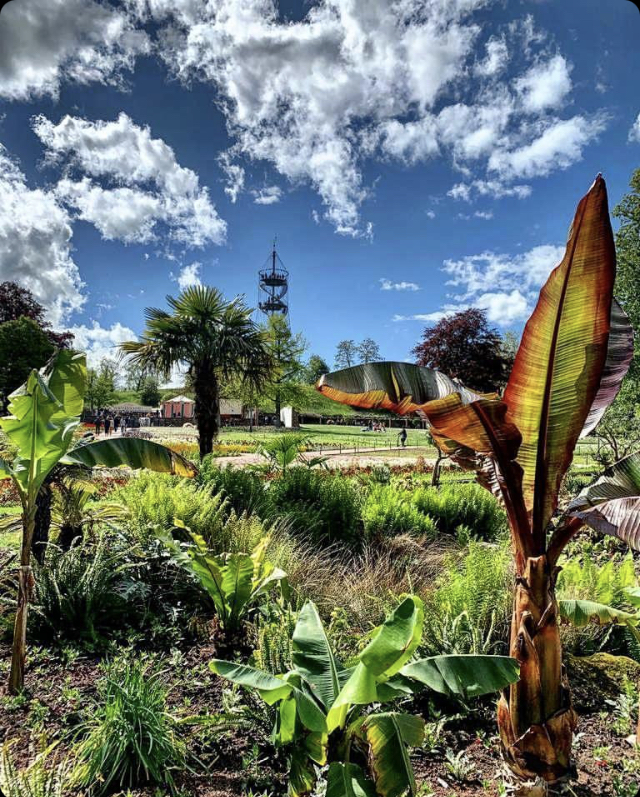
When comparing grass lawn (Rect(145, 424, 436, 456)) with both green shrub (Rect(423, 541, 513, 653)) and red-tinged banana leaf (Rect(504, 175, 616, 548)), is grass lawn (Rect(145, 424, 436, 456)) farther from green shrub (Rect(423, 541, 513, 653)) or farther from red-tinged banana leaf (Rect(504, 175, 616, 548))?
red-tinged banana leaf (Rect(504, 175, 616, 548))

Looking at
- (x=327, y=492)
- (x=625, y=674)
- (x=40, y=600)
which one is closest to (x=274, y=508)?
(x=327, y=492)

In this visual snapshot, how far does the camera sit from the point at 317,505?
846cm

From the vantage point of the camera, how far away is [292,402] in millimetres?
42812

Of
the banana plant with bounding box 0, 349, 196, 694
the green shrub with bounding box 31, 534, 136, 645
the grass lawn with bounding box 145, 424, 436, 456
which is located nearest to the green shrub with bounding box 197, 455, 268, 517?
the green shrub with bounding box 31, 534, 136, 645

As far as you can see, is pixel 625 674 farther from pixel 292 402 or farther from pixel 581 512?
pixel 292 402

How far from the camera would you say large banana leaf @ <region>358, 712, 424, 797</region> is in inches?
75.8

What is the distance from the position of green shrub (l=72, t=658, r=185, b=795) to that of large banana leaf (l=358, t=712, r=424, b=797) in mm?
1126

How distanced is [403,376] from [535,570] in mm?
1213

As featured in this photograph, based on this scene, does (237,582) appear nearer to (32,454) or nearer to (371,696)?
(32,454)

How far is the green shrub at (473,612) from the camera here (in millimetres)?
3387

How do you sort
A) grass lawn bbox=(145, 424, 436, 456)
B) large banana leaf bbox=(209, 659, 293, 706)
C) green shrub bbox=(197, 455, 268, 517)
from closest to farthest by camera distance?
1. large banana leaf bbox=(209, 659, 293, 706)
2. green shrub bbox=(197, 455, 268, 517)
3. grass lawn bbox=(145, 424, 436, 456)

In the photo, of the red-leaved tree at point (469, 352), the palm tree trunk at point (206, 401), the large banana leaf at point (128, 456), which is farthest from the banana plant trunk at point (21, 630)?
the red-leaved tree at point (469, 352)

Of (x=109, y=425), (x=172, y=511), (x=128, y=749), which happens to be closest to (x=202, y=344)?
(x=172, y=511)

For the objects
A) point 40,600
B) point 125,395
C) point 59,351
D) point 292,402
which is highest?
point 125,395
